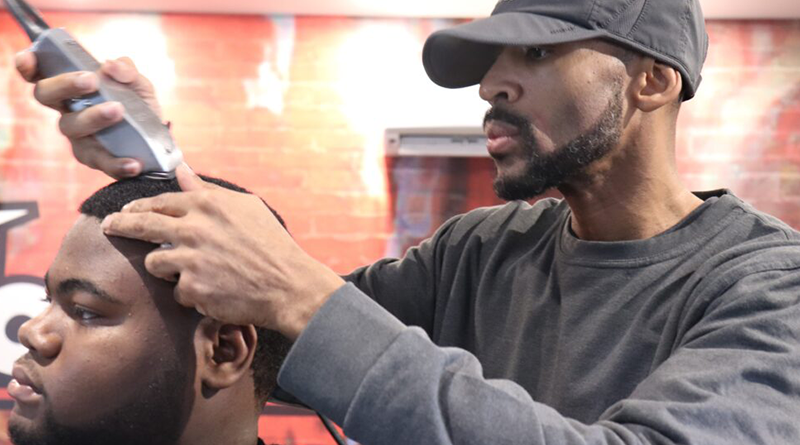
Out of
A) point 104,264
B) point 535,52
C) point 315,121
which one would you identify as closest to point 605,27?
point 535,52

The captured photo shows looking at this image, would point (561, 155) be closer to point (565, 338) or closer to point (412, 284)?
point (565, 338)

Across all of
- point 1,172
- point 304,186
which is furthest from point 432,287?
point 1,172

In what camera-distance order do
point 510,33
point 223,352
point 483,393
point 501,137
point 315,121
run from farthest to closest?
1. point 315,121
2. point 501,137
3. point 510,33
4. point 223,352
5. point 483,393

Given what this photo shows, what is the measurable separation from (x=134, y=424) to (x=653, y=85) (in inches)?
40.6

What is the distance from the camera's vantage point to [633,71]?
1509 mm

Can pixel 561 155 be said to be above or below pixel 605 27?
below

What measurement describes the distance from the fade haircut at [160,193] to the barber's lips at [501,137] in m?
0.44

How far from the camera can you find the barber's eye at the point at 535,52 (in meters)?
1.47

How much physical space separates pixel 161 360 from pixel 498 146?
2.28 feet

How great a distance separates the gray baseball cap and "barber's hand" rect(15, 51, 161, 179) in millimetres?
545

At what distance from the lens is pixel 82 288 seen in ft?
3.76

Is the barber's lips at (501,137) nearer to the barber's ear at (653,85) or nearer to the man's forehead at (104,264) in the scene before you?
the barber's ear at (653,85)

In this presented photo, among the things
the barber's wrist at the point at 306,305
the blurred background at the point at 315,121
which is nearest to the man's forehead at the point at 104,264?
the barber's wrist at the point at 306,305

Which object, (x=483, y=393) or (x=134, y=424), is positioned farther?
(x=134, y=424)
